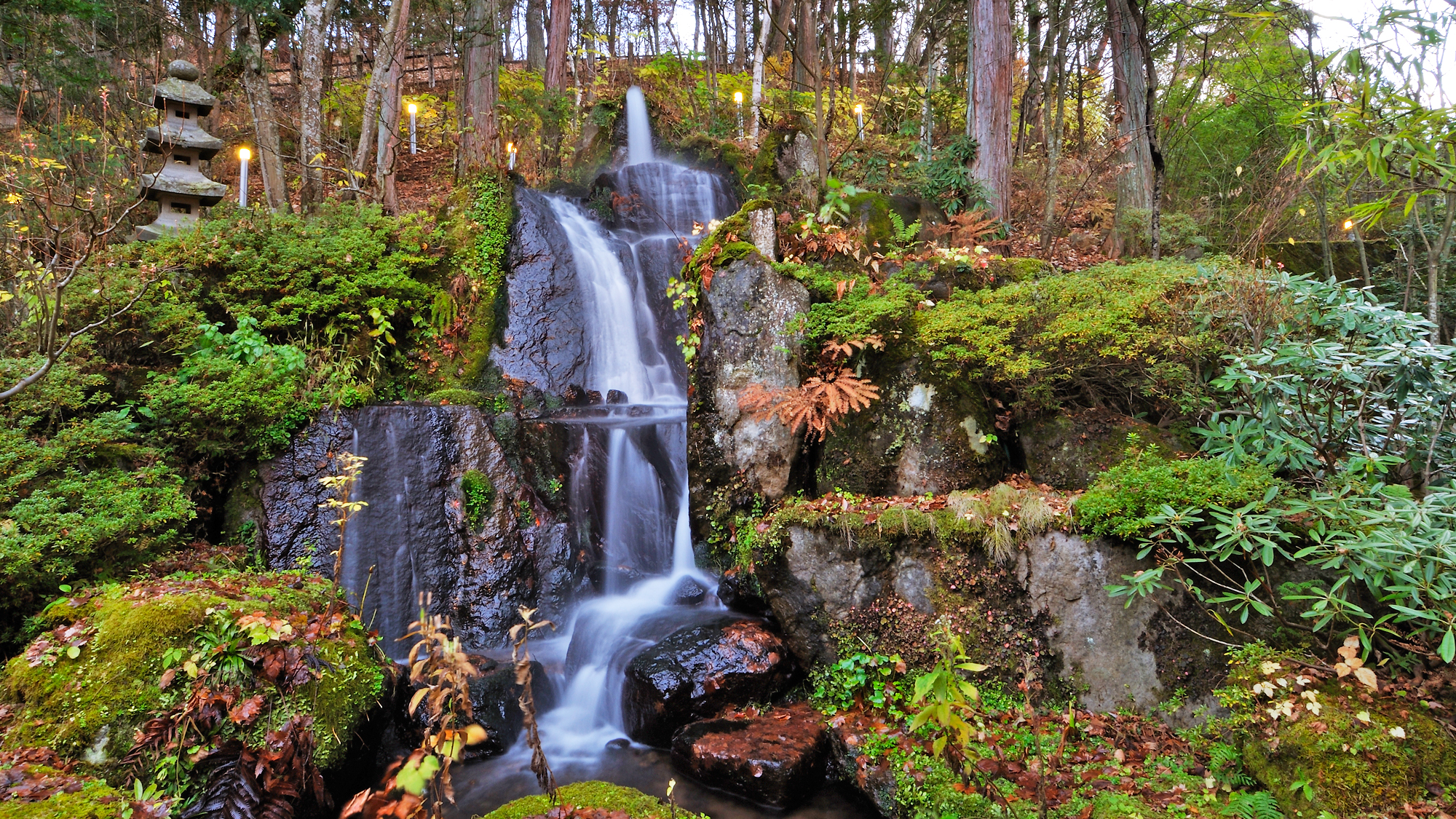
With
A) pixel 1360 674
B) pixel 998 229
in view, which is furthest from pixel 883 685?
pixel 998 229

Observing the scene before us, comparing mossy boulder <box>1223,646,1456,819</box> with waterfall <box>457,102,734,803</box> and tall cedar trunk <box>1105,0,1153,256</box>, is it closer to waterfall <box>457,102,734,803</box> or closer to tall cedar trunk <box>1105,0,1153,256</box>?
waterfall <box>457,102,734,803</box>

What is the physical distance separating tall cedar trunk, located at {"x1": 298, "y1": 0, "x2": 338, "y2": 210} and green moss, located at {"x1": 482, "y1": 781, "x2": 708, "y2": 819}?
390 inches

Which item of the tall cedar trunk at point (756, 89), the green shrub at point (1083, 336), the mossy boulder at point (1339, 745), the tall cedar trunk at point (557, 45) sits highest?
the tall cedar trunk at point (557, 45)

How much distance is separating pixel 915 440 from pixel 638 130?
12139 millimetres

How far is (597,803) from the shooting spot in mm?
3631

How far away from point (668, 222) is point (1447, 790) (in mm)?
11970

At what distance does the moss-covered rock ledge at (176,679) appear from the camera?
3.85 meters

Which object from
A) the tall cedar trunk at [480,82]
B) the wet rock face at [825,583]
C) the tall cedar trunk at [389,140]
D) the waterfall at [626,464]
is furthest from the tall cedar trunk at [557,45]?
the wet rock face at [825,583]

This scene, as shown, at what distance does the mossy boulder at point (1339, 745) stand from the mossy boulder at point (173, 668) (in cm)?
563

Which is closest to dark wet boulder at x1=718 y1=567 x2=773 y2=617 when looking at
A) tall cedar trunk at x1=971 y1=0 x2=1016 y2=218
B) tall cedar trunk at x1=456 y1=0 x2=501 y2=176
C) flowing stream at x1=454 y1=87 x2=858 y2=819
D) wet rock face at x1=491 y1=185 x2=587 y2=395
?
flowing stream at x1=454 y1=87 x2=858 y2=819

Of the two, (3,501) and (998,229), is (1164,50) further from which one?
(3,501)

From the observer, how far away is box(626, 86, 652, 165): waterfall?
49.3 feet

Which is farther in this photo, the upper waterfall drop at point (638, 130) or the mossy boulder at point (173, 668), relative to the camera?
the upper waterfall drop at point (638, 130)

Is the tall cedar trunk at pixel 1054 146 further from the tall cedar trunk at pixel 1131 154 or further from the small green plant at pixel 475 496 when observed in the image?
the small green plant at pixel 475 496
